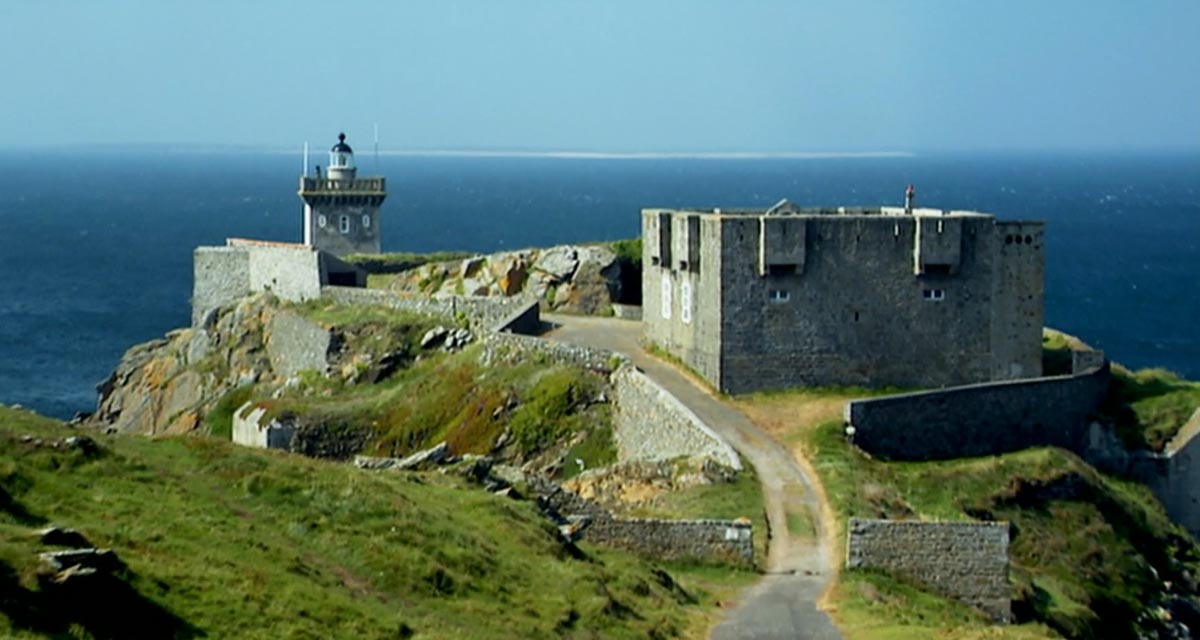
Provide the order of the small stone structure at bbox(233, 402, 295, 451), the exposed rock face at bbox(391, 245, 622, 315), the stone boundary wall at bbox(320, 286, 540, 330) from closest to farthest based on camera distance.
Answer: the small stone structure at bbox(233, 402, 295, 451) → the stone boundary wall at bbox(320, 286, 540, 330) → the exposed rock face at bbox(391, 245, 622, 315)

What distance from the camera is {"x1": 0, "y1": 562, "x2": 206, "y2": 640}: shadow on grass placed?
18.6 meters

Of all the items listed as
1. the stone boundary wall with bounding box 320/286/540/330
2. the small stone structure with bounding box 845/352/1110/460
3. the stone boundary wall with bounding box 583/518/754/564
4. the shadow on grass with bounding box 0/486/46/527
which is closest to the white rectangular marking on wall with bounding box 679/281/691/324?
the small stone structure with bounding box 845/352/1110/460

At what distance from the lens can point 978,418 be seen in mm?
44688

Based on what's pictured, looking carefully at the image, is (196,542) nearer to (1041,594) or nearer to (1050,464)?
(1041,594)

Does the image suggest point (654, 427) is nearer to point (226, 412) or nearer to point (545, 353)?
point (545, 353)

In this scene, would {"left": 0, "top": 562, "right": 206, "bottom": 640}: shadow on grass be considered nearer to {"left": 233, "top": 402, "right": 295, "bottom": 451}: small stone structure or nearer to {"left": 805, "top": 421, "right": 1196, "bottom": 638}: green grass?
{"left": 805, "top": 421, "right": 1196, "bottom": 638}: green grass

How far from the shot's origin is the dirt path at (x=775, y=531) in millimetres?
28016

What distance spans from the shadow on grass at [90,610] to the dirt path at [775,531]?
932 cm

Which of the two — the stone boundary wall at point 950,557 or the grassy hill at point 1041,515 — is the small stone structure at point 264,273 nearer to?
the grassy hill at point 1041,515

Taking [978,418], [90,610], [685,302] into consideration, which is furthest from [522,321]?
[90,610]

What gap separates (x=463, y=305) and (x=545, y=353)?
8045 millimetres

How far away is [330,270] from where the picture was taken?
225ft

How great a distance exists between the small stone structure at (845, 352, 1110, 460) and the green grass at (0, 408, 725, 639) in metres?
13.4

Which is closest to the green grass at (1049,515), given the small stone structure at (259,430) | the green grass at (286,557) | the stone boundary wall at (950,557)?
the stone boundary wall at (950,557)
